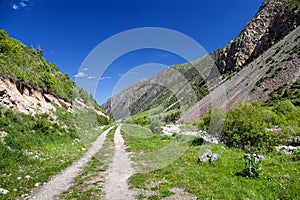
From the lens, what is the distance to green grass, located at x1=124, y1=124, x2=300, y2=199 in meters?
7.63

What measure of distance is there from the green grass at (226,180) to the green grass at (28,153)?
191 inches

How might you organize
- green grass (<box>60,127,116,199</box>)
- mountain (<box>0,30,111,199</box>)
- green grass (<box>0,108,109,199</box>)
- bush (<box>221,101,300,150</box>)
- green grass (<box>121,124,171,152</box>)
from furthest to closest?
green grass (<box>121,124,171,152</box>) → bush (<box>221,101,300,150</box>) → mountain (<box>0,30,111,199</box>) → green grass (<box>0,108,109,199</box>) → green grass (<box>60,127,116,199</box>)

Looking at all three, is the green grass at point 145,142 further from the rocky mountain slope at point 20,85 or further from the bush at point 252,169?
the rocky mountain slope at point 20,85

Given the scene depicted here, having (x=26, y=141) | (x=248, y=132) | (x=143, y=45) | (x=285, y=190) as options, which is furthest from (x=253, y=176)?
(x=143, y=45)

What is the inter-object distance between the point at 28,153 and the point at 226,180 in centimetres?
1261

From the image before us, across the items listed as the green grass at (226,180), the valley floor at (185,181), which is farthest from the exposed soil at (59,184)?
the green grass at (226,180)

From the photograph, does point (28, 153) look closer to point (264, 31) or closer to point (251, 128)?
point (251, 128)

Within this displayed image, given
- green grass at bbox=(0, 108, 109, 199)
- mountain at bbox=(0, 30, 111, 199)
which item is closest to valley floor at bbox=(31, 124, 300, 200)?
green grass at bbox=(0, 108, 109, 199)

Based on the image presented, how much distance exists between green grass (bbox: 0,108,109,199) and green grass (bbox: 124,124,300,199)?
15.9 ft

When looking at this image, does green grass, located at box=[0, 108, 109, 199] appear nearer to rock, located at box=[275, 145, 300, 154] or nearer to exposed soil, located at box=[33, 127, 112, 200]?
exposed soil, located at box=[33, 127, 112, 200]

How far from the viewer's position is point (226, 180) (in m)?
9.03

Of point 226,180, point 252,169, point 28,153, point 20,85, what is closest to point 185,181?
point 226,180

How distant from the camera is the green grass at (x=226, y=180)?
7629mm

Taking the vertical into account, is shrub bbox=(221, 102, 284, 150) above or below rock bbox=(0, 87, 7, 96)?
below
